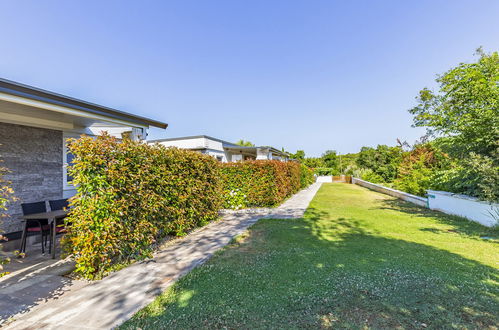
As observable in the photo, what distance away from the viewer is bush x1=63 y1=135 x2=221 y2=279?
11.9 feet

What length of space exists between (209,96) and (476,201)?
58.7ft

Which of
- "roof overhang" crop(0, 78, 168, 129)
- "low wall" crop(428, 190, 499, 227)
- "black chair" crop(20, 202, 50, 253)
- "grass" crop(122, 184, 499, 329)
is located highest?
"roof overhang" crop(0, 78, 168, 129)

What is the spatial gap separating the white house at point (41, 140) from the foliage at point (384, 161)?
77.3 feet

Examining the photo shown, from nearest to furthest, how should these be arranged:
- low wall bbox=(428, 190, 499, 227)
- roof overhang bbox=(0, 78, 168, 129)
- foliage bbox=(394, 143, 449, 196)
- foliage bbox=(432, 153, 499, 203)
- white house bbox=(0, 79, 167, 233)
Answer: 1. roof overhang bbox=(0, 78, 168, 129)
2. white house bbox=(0, 79, 167, 233)
3. foliage bbox=(432, 153, 499, 203)
4. low wall bbox=(428, 190, 499, 227)
5. foliage bbox=(394, 143, 449, 196)

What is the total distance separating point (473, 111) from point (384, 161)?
19238 mm

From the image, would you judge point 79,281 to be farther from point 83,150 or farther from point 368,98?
point 368,98

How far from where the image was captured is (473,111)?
312 inches

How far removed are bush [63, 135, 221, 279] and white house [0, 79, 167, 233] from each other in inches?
45.1

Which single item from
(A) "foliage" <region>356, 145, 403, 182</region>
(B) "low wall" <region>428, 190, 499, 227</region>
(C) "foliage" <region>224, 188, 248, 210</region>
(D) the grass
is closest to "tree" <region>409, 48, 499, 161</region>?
(B) "low wall" <region>428, 190, 499, 227</region>

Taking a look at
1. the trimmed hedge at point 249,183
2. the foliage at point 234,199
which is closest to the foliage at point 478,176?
the trimmed hedge at point 249,183

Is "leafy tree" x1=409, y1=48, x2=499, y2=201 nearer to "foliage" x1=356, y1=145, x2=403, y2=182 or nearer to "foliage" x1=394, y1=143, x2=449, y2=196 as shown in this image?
"foliage" x1=394, y1=143, x2=449, y2=196

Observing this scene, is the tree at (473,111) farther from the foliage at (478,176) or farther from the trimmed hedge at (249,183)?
the trimmed hedge at (249,183)

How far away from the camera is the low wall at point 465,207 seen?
7.02m

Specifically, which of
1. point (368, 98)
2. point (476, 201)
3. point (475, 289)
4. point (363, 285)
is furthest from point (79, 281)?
point (368, 98)
